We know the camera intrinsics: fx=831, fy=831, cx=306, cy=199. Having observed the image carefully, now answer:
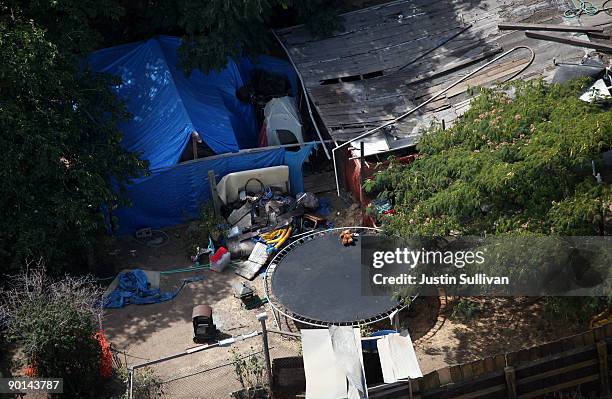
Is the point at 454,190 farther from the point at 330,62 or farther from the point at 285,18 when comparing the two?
the point at 285,18

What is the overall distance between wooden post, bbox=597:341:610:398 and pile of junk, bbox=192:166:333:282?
320 inches

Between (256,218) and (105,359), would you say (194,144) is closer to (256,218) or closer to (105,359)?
(256,218)

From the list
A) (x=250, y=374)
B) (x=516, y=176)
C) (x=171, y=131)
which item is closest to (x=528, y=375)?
(x=516, y=176)

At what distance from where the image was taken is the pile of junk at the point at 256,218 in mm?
19859

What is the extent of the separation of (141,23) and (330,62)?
219 inches

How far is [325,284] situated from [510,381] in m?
4.77

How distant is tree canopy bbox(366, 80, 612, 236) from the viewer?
13.7m

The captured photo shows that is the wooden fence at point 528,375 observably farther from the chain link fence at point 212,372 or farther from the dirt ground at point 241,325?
the chain link fence at point 212,372

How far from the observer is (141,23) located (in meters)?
23.8

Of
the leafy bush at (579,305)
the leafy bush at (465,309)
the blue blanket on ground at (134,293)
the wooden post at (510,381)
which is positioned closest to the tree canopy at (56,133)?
the blue blanket on ground at (134,293)

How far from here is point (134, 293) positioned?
19156 millimetres

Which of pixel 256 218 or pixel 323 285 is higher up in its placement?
pixel 256 218

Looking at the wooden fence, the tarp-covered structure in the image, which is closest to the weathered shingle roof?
the tarp-covered structure

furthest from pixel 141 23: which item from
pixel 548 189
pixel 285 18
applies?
pixel 548 189
